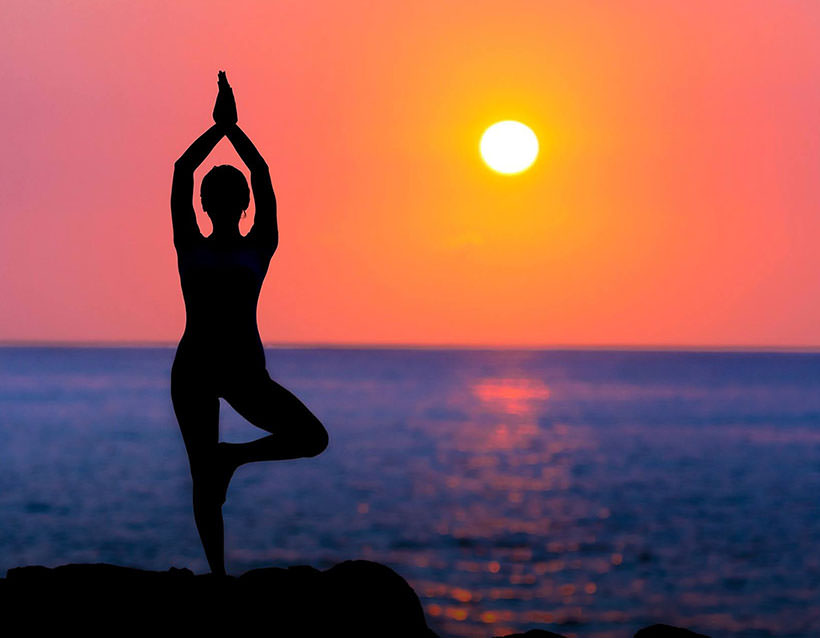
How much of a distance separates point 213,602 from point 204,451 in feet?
3.49

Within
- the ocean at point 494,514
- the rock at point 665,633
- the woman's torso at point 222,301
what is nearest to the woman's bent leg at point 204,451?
the woman's torso at point 222,301

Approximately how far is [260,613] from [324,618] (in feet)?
1.51

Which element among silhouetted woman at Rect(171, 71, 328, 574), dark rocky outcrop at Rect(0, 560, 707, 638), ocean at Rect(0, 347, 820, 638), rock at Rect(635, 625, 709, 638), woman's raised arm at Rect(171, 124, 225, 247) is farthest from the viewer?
ocean at Rect(0, 347, 820, 638)

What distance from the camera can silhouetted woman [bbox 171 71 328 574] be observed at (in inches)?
332

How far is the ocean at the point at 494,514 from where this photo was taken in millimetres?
25234

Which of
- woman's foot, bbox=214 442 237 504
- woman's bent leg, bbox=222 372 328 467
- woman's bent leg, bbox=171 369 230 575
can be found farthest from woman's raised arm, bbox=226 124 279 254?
woman's foot, bbox=214 442 237 504

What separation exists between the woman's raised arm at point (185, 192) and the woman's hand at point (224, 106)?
0.39ft

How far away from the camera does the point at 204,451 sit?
28.3 ft

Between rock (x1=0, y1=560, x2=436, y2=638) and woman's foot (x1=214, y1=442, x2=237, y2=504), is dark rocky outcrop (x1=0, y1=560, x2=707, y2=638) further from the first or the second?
woman's foot (x1=214, y1=442, x2=237, y2=504)

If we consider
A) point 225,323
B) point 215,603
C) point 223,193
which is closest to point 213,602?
point 215,603

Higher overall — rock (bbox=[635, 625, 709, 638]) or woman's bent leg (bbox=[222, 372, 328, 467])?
woman's bent leg (bbox=[222, 372, 328, 467])

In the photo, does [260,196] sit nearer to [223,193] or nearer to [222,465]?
[223,193]

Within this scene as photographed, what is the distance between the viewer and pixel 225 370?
848 cm

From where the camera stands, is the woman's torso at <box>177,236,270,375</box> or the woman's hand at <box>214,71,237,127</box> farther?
the woman's hand at <box>214,71,237,127</box>
